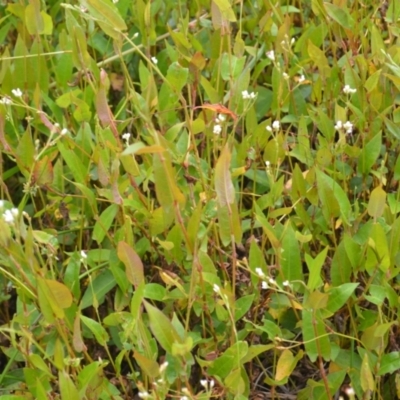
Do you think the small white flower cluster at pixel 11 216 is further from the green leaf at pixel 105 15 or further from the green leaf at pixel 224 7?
the green leaf at pixel 224 7

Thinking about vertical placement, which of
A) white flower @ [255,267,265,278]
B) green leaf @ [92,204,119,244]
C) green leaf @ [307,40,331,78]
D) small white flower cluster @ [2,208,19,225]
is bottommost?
white flower @ [255,267,265,278]

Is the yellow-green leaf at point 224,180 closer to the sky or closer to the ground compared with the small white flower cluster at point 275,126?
closer to the sky

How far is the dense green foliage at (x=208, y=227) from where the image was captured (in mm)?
1217

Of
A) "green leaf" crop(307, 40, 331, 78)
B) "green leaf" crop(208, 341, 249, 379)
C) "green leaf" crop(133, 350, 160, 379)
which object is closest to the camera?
"green leaf" crop(133, 350, 160, 379)

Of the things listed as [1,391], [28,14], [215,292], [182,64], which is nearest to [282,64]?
[182,64]

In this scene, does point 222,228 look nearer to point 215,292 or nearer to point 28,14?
point 215,292

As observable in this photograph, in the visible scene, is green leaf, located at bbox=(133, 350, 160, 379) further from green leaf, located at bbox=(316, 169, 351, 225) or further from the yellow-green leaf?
green leaf, located at bbox=(316, 169, 351, 225)

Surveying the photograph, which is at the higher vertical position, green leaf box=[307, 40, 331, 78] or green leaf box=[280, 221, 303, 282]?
green leaf box=[307, 40, 331, 78]

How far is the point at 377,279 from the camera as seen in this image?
54.0 inches

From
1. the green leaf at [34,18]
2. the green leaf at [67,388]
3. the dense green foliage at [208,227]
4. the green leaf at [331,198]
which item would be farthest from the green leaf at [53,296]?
the green leaf at [34,18]

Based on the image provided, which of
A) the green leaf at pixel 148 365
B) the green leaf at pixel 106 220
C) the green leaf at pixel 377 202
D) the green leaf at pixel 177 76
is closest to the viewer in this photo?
the green leaf at pixel 148 365

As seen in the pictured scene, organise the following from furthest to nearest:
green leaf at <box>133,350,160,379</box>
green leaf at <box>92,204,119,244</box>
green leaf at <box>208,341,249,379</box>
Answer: green leaf at <box>92,204,119,244</box>
green leaf at <box>208,341,249,379</box>
green leaf at <box>133,350,160,379</box>

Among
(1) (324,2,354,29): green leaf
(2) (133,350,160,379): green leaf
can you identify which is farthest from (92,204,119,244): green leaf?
(1) (324,2,354,29): green leaf

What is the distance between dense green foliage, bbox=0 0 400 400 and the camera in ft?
3.99
